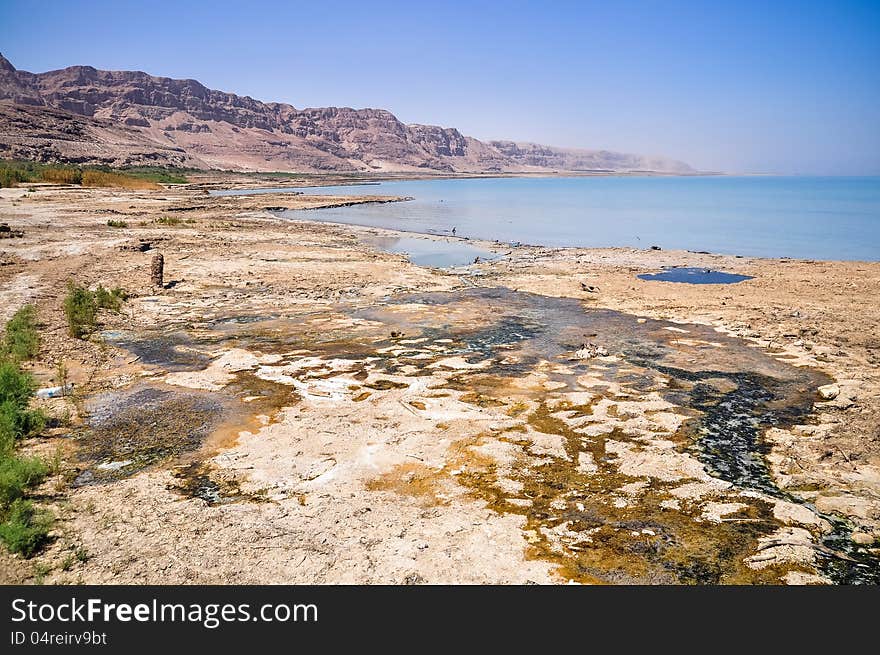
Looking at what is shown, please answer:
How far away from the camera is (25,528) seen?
4.25m

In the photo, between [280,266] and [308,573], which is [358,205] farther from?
[308,573]

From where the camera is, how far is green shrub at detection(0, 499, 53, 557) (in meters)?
4.12

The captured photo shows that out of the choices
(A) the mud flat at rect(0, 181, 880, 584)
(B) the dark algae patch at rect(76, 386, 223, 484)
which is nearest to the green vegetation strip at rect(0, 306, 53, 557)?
(A) the mud flat at rect(0, 181, 880, 584)

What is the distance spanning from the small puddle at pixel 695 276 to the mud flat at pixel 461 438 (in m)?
3.35

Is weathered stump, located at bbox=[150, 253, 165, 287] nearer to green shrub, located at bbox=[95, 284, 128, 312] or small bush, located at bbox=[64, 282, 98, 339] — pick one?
green shrub, located at bbox=[95, 284, 128, 312]

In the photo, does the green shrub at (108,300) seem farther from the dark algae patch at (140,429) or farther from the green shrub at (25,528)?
the green shrub at (25,528)

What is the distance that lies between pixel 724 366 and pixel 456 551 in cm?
706

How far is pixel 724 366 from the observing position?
9.30m

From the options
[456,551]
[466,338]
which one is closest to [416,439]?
[456,551]

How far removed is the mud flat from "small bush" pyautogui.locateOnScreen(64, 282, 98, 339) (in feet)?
1.12

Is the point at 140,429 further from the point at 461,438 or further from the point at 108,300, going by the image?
the point at 108,300

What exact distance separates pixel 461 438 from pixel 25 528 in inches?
164

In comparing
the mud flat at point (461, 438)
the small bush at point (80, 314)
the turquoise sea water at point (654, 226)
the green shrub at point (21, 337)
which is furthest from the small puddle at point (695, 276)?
the green shrub at point (21, 337)

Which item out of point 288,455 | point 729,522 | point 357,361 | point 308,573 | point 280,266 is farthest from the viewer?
point 280,266
